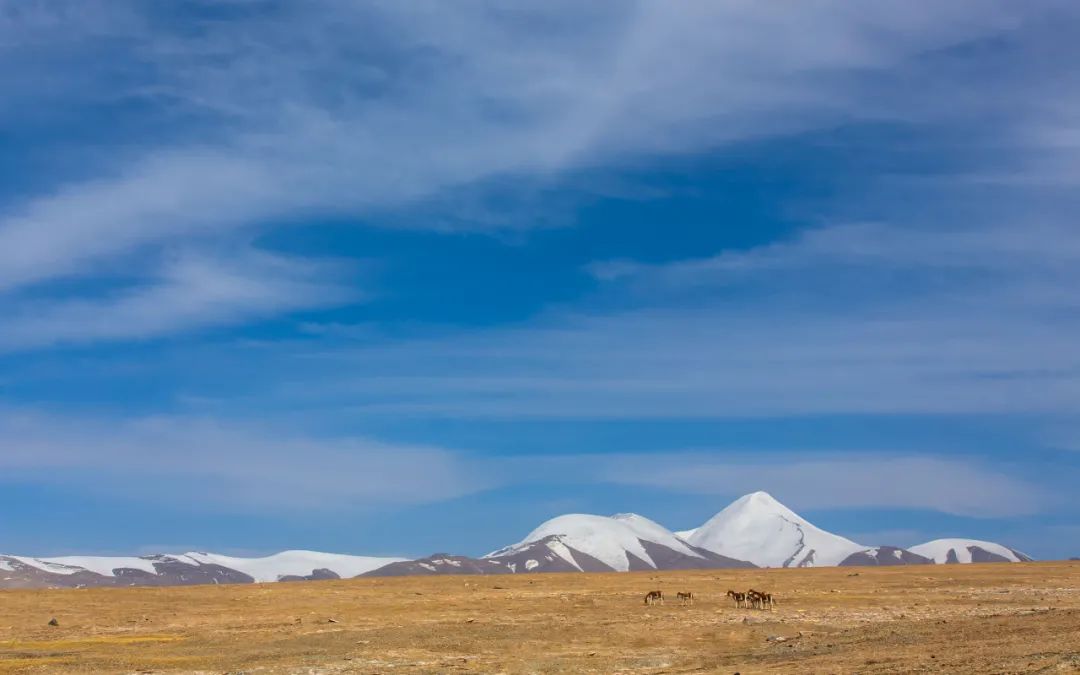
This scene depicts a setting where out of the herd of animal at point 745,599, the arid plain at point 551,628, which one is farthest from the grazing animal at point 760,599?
the arid plain at point 551,628

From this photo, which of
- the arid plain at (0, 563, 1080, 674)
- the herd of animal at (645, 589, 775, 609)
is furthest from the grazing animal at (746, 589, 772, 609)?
the arid plain at (0, 563, 1080, 674)

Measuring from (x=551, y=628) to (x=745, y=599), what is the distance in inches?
550

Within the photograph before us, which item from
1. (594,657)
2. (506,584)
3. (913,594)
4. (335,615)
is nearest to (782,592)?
(913,594)

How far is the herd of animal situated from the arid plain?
124cm

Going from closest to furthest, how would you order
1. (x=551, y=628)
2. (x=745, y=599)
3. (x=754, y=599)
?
(x=551, y=628) < (x=754, y=599) < (x=745, y=599)

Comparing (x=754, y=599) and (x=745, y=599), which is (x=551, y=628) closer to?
(x=754, y=599)

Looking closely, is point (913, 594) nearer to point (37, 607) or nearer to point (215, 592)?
point (215, 592)

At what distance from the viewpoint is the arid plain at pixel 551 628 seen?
35.3m

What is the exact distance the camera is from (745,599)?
5844 cm

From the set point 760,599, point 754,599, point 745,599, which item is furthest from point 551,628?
point 745,599

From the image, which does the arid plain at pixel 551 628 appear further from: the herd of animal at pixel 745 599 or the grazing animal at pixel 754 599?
the grazing animal at pixel 754 599

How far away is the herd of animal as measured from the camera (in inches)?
2231

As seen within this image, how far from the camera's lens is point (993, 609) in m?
53.6

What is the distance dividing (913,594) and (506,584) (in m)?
30.2
